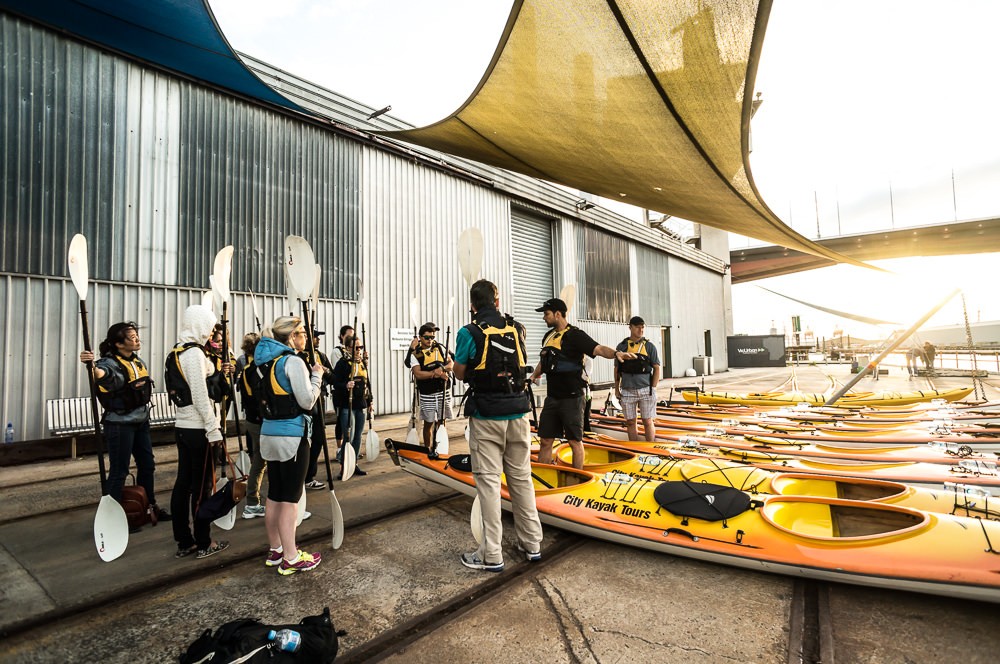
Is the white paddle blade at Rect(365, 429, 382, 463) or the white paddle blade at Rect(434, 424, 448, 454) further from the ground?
the white paddle blade at Rect(434, 424, 448, 454)

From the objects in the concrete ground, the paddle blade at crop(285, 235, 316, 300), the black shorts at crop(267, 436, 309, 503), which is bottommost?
the concrete ground

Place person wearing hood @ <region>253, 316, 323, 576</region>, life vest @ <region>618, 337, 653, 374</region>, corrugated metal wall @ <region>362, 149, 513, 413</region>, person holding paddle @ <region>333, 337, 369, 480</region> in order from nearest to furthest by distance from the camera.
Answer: person wearing hood @ <region>253, 316, 323, 576</region>
person holding paddle @ <region>333, 337, 369, 480</region>
life vest @ <region>618, 337, 653, 374</region>
corrugated metal wall @ <region>362, 149, 513, 413</region>

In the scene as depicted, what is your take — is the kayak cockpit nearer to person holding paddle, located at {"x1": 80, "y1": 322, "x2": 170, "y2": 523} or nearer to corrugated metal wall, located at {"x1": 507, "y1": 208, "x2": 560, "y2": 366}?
person holding paddle, located at {"x1": 80, "y1": 322, "x2": 170, "y2": 523}

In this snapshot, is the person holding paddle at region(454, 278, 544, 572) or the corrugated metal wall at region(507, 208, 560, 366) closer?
the person holding paddle at region(454, 278, 544, 572)

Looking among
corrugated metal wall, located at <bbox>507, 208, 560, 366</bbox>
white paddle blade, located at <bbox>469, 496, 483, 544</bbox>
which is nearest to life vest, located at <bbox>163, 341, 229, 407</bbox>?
white paddle blade, located at <bbox>469, 496, 483, 544</bbox>

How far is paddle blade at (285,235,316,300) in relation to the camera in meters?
4.09

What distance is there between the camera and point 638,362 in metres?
6.30

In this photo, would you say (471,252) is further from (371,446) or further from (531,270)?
(531,270)

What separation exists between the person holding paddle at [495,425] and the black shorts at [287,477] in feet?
3.79

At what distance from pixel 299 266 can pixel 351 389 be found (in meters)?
2.10

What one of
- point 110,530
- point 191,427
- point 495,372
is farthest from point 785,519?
point 110,530

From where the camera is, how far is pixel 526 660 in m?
2.31

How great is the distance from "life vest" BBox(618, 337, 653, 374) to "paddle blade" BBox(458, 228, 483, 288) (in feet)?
7.76

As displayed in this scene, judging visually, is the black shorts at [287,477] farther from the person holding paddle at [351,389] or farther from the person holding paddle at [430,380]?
the person holding paddle at [430,380]
